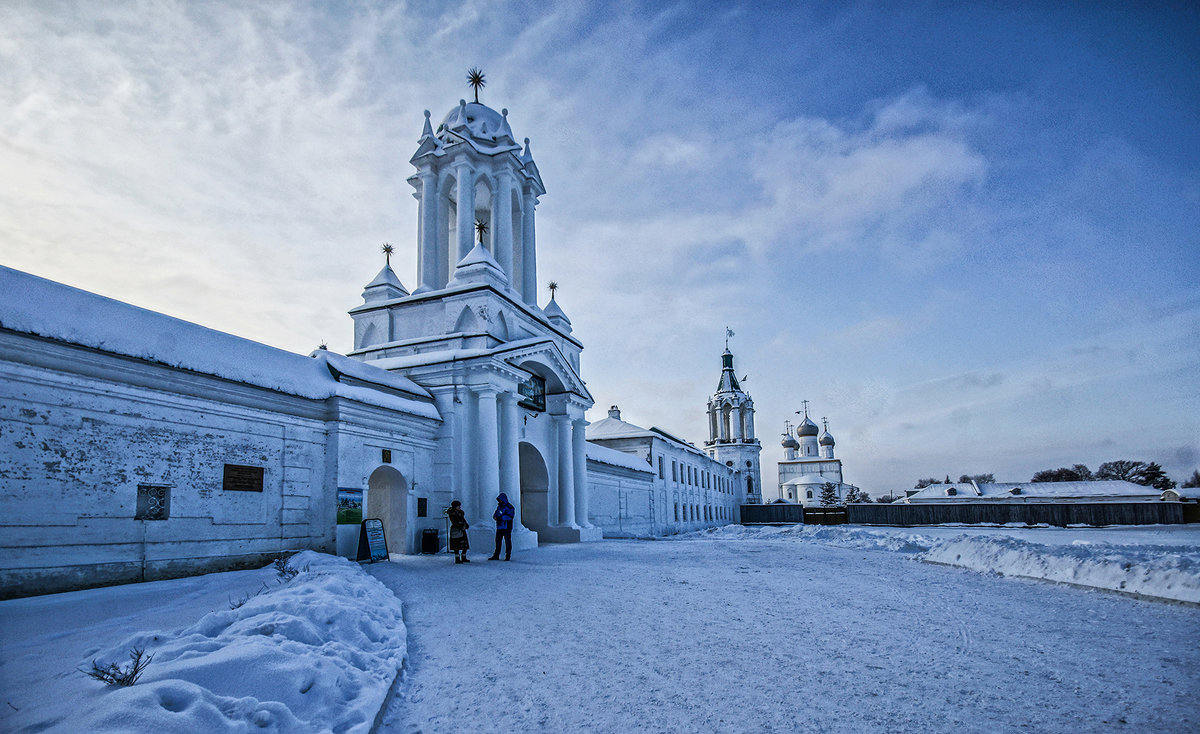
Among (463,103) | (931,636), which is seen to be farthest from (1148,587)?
(463,103)

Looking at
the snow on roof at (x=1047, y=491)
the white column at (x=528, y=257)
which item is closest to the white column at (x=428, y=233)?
the white column at (x=528, y=257)

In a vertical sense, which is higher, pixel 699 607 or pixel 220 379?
pixel 220 379

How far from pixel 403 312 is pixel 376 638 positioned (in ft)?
59.8

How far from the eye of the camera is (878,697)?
4.04 meters

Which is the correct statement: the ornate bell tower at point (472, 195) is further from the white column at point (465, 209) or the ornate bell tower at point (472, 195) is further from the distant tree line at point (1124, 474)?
the distant tree line at point (1124, 474)

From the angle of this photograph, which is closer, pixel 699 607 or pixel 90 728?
pixel 90 728

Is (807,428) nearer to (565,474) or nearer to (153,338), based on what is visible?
(565,474)

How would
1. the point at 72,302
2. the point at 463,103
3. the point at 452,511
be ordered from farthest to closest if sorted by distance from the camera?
1. the point at 463,103
2. the point at 452,511
3. the point at 72,302

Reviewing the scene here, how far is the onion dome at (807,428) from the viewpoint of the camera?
104 metres

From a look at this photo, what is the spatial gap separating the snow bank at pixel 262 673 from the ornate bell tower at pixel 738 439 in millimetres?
65975

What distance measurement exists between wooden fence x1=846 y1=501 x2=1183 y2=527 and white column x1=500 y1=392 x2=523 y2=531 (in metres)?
32.5

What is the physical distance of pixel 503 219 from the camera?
81.7 feet

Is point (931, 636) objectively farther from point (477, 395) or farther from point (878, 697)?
point (477, 395)

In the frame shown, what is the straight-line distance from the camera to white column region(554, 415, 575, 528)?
22.8m
